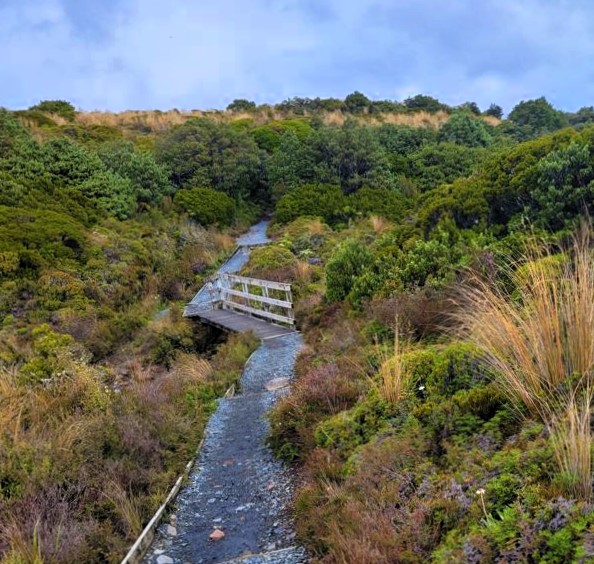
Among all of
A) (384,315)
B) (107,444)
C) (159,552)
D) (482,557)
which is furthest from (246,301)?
(482,557)

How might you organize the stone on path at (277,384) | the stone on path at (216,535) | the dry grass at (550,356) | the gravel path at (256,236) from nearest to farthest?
the dry grass at (550,356) → the stone on path at (216,535) → the stone on path at (277,384) → the gravel path at (256,236)

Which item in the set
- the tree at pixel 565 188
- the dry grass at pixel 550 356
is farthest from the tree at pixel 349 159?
the dry grass at pixel 550 356

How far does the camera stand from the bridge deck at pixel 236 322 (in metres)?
11.6

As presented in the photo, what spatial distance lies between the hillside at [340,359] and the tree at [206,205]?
0.46ft

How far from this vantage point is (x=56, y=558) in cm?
355

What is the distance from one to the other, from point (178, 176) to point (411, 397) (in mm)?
22570

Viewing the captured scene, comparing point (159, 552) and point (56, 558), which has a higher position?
point (56, 558)

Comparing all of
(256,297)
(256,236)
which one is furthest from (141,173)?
(256,297)

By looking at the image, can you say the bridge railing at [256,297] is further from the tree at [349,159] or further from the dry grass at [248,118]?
the dry grass at [248,118]

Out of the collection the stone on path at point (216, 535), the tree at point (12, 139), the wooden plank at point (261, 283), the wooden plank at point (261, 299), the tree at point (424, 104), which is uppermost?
the tree at point (424, 104)

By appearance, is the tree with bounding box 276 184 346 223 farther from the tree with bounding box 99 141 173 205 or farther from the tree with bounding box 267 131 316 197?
the tree with bounding box 99 141 173 205

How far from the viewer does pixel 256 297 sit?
12.8 m

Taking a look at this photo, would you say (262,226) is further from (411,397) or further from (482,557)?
(482,557)

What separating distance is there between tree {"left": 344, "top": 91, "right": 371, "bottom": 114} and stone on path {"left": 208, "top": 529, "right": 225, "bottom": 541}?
39884 mm
